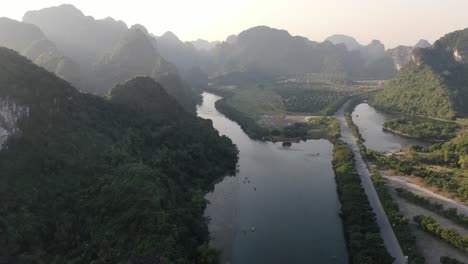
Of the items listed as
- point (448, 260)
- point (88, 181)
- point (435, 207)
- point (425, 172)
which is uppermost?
point (88, 181)

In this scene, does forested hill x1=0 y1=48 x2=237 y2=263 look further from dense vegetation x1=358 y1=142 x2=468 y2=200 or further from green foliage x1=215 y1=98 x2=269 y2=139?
dense vegetation x1=358 y1=142 x2=468 y2=200

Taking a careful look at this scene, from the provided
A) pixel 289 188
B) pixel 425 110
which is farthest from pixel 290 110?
pixel 289 188

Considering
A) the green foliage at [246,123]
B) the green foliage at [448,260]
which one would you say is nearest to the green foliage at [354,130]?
the green foliage at [246,123]

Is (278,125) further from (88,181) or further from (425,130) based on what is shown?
(88,181)

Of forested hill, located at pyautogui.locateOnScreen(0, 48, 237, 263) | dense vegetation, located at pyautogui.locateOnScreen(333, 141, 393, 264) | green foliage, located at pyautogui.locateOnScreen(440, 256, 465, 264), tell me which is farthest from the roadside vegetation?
green foliage, located at pyautogui.locateOnScreen(440, 256, 465, 264)

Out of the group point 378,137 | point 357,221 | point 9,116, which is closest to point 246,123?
point 378,137

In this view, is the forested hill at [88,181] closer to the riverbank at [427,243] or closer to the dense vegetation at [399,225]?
the dense vegetation at [399,225]
